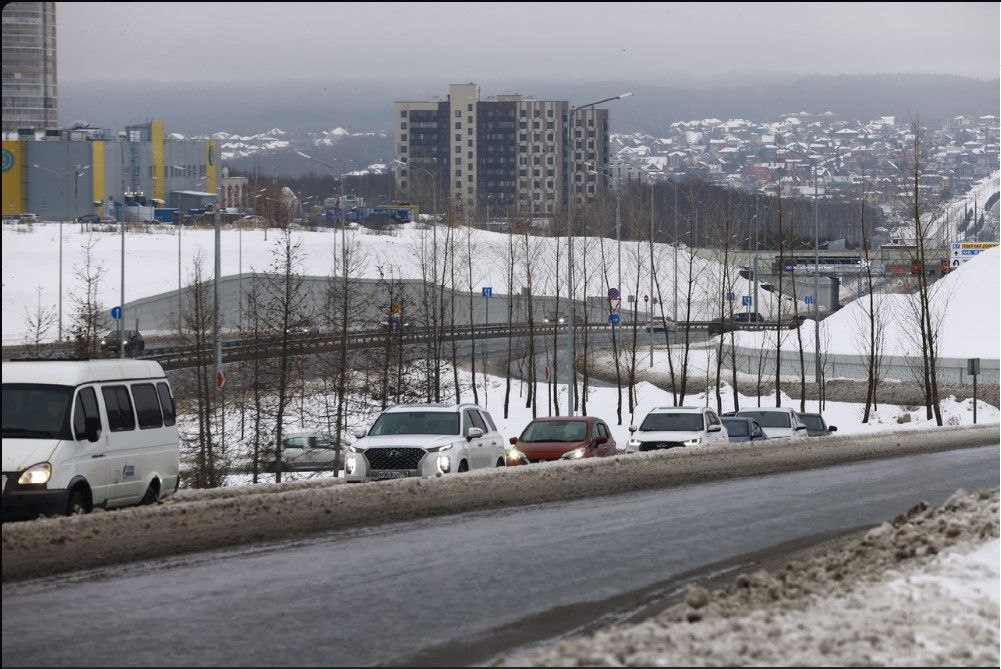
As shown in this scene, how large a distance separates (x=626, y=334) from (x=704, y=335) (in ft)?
59.6

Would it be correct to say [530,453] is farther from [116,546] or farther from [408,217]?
[408,217]

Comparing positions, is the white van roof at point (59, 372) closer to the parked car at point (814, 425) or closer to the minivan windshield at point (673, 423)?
the minivan windshield at point (673, 423)

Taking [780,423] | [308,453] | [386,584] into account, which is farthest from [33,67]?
[386,584]

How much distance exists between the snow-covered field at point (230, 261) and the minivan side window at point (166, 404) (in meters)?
75.3

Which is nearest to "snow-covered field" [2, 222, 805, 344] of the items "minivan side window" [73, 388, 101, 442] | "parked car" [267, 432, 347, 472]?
"parked car" [267, 432, 347, 472]

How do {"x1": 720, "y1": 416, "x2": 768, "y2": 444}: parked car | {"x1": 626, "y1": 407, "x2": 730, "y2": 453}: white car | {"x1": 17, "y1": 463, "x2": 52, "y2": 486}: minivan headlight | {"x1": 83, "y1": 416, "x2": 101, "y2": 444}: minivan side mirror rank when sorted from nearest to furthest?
1. {"x1": 17, "y1": 463, "x2": 52, "y2": 486}: minivan headlight
2. {"x1": 83, "y1": 416, "x2": 101, "y2": 444}: minivan side mirror
3. {"x1": 626, "y1": 407, "x2": 730, "y2": 453}: white car
4. {"x1": 720, "y1": 416, "x2": 768, "y2": 444}: parked car

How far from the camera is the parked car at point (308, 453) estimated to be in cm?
4897

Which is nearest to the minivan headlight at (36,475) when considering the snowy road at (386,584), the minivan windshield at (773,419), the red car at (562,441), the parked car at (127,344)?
the snowy road at (386,584)

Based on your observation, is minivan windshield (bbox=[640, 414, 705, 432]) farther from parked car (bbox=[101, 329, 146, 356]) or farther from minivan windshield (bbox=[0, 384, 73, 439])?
parked car (bbox=[101, 329, 146, 356])

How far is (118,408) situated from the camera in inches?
812

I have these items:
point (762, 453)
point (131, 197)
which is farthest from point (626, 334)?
point (131, 197)

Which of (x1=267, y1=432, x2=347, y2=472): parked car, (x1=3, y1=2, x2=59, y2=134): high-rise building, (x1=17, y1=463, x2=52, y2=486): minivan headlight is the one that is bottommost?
(x1=267, y1=432, x2=347, y2=472): parked car

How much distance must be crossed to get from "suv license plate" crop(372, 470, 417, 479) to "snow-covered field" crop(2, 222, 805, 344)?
72.9 metres

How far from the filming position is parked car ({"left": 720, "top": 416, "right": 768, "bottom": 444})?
39469mm
